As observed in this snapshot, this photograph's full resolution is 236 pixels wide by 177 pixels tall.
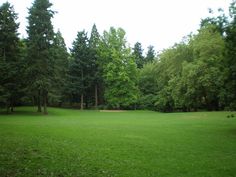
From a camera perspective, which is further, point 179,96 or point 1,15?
point 179,96

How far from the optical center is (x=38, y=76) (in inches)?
1534

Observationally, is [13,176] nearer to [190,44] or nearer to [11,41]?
[11,41]

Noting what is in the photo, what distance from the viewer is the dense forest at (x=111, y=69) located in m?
21.3

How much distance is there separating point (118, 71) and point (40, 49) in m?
20.6

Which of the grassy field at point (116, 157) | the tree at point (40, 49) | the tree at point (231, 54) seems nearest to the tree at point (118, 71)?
the tree at point (40, 49)

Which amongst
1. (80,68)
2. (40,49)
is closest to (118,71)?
(80,68)

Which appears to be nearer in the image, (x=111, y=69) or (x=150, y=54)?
(x=111, y=69)

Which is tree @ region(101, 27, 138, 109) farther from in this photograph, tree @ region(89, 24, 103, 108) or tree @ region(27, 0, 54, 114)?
tree @ region(27, 0, 54, 114)

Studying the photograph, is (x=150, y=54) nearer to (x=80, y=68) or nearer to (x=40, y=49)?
(x=80, y=68)

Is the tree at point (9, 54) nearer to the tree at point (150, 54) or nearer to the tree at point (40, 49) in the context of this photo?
the tree at point (40, 49)

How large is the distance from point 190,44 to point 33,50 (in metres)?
26.6

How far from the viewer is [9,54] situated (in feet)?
134

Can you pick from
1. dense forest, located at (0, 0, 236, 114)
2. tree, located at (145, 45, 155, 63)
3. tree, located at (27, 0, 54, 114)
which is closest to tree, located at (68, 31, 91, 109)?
dense forest, located at (0, 0, 236, 114)

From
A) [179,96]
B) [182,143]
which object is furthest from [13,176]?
[179,96]
